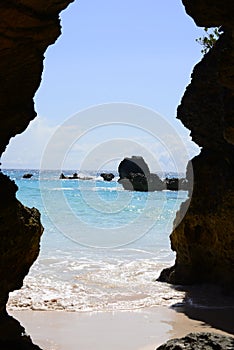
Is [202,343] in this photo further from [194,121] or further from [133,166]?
[133,166]

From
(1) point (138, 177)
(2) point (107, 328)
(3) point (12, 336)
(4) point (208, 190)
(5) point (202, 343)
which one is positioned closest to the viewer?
(5) point (202, 343)

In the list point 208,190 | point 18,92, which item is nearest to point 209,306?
point 208,190

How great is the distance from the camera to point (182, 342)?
21.2ft

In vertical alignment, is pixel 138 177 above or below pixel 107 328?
above

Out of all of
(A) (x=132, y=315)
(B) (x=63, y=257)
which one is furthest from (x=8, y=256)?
(B) (x=63, y=257)

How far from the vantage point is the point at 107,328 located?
9.88 metres

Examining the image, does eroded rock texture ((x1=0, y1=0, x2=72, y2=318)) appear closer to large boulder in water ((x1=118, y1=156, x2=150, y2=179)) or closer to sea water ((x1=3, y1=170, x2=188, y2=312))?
sea water ((x1=3, y1=170, x2=188, y2=312))

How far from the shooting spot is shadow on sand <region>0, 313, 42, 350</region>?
7.70 metres

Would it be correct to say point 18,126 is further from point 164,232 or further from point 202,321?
point 164,232

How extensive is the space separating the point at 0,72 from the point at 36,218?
2.36 metres

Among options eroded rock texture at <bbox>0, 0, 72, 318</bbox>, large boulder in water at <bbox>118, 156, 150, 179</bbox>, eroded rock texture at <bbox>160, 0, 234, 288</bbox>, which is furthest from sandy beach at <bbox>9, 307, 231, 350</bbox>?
large boulder in water at <bbox>118, 156, 150, 179</bbox>

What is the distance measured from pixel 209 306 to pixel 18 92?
270 inches

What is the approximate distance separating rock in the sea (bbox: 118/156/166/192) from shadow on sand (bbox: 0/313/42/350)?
6090 centimetres

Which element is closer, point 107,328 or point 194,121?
point 107,328
